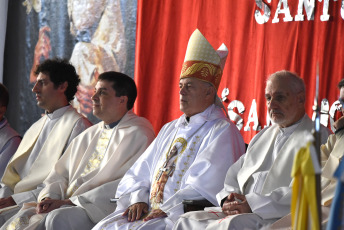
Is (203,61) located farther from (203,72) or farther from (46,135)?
(46,135)

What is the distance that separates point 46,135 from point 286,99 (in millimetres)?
2850

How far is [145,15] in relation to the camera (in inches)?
267

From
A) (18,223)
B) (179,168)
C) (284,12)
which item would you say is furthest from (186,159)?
(284,12)

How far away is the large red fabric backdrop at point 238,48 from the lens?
521 cm

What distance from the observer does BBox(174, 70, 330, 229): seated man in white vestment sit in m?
3.80

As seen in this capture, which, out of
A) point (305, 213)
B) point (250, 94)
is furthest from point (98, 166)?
point (305, 213)

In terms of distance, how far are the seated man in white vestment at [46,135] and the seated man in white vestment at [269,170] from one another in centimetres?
215

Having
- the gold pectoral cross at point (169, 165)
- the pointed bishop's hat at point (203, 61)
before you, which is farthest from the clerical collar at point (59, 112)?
the gold pectoral cross at point (169, 165)

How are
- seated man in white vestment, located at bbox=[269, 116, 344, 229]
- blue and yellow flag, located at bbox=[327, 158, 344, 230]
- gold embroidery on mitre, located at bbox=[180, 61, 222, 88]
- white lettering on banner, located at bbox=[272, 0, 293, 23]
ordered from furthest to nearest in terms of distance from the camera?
white lettering on banner, located at bbox=[272, 0, 293, 23] < gold embroidery on mitre, located at bbox=[180, 61, 222, 88] < seated man in white vestment, located at bbox=[269, 116, 344, 229] < blue and yellow flag, located at bbox=[327, 158, 344, 230]

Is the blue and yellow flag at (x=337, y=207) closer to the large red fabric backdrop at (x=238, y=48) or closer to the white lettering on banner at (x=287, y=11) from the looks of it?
the large red fabric backdrop at (x=238, y=48)

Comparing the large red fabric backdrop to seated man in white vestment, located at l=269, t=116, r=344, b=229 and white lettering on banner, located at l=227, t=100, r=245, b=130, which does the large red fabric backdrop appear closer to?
white lettering on banner, located at l=227, t=100, r=245, b=130

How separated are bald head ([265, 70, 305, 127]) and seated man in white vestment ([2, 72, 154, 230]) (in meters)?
1.46

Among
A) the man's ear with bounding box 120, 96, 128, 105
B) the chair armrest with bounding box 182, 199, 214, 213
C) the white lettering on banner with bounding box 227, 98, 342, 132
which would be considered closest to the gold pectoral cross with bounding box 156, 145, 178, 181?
the chair armrest with bounding box 182, 199, 214, 213

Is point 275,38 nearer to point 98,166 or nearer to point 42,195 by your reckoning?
point 98,166
